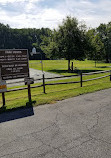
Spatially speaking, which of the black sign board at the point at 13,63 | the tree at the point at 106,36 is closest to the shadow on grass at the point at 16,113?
the black sign board at the point at 13,63

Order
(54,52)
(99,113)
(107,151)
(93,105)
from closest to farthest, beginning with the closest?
(107,151) → (99,113) → (93,105) → (54,52)

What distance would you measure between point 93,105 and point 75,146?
141 inches

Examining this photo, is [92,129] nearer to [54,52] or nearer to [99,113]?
[99,113]

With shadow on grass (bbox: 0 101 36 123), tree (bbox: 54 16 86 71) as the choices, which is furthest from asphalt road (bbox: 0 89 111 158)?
tree (bbox: 54 16 86 71)

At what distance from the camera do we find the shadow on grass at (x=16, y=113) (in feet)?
20.1

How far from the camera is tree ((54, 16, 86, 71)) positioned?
2811 centimetres

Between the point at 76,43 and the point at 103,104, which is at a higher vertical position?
the point at 76,43

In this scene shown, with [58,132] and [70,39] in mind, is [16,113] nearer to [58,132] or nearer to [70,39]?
[58,132]

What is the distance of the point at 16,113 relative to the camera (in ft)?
21.7

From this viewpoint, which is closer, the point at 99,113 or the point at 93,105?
the point at 99,113

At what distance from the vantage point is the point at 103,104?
745 cm

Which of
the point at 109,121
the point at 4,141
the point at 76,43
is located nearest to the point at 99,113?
the point at 109,121

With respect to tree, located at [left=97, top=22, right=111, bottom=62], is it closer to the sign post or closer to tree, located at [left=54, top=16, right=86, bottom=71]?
tree, located at [left=54, top=16, right=86, bottom=71]

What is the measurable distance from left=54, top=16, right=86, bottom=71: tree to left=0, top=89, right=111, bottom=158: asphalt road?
22.0 m
